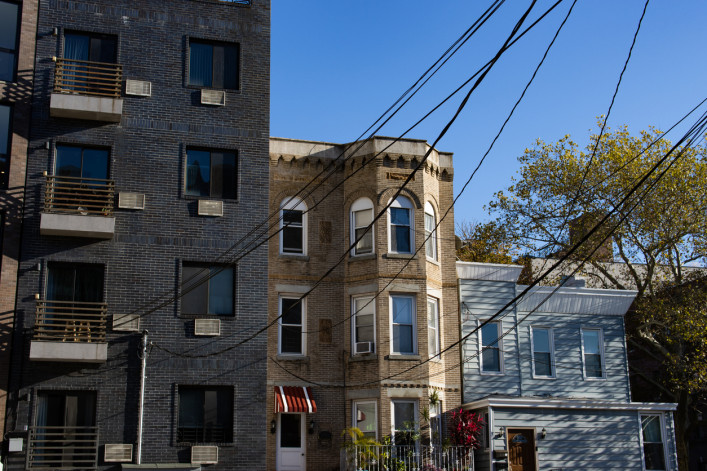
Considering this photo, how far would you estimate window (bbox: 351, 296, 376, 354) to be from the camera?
25766 mm

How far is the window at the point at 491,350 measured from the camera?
27.4 meters

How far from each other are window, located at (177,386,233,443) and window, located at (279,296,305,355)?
4.39 meters

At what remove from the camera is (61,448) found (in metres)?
19.7

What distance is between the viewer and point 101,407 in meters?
20.4

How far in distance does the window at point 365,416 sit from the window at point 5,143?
11914 mm

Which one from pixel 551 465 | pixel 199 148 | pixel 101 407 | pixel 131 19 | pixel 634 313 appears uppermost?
pixel 131 19

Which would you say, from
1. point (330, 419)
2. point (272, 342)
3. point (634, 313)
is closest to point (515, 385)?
point (330, 419)

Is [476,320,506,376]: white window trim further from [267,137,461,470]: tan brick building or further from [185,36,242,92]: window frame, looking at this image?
[185,36,242,92]: window frame

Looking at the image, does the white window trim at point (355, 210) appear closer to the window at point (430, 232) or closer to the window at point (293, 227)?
the window at point (293, 227)

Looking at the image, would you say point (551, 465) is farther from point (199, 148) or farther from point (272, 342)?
point (199, 148)

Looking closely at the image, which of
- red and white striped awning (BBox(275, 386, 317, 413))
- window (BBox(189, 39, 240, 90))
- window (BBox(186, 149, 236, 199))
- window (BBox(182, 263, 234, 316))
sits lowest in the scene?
red and white striped awning (BBox(275, 386, 317, 413))

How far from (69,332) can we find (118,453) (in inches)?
125

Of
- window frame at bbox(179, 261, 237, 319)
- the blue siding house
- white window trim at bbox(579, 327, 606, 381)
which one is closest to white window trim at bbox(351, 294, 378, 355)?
the blue siding house

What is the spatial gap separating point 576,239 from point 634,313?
176 inches
